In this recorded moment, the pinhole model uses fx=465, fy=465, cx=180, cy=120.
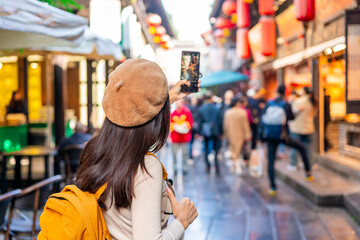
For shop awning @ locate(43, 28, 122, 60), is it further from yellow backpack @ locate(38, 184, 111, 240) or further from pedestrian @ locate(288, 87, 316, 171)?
pedestrian @ locate(288, 87, 316, 171)

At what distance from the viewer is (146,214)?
6.56ft

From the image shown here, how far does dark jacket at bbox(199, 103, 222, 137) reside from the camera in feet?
39.5

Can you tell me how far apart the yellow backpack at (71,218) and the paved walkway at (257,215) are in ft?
14.6

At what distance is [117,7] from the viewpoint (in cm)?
927

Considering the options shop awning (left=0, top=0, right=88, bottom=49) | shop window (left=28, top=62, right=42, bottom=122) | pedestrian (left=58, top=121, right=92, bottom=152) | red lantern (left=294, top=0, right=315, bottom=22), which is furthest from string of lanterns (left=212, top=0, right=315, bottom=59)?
shop window (left=28, top=62, right=42, bottom=122)

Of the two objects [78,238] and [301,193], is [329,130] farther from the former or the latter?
[78,238]

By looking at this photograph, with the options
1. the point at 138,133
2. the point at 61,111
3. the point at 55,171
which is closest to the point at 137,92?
the point at 138,133

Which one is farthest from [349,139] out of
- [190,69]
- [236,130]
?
[190,69]

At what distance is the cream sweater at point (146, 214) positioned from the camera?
200 cm

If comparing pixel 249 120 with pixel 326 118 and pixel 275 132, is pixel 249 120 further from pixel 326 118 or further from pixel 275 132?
pixel 275 132

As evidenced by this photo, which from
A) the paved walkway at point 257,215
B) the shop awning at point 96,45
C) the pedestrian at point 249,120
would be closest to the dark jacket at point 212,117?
the pedestrian at point 249,120

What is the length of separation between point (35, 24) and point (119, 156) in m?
2.87

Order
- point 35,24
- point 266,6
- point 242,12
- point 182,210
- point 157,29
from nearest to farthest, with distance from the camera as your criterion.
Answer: point 182,210 → point 35,24 → point 266,6 → point 242,12 → point 157,29

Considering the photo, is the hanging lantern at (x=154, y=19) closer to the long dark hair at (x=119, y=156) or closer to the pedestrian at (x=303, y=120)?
the pedestrian at (x=303, y=120)
